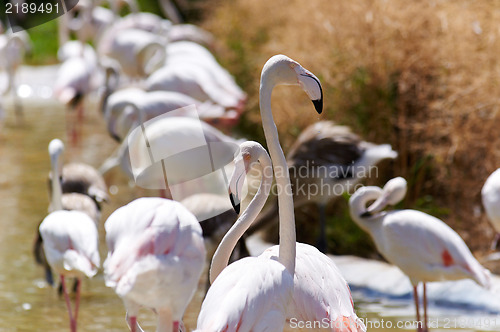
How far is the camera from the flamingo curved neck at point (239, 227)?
11.8ft

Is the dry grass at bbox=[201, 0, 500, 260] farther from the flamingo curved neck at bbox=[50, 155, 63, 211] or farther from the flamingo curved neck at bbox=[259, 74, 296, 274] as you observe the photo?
the flamingo curved neck at bbox=[259, 74, 296, 274]

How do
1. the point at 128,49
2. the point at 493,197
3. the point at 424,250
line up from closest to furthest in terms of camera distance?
1. the point at 424,250
2. the point at 493,197
3. the point at 128,49

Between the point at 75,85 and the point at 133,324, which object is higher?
the point at 133,324

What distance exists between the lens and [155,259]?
3.52m

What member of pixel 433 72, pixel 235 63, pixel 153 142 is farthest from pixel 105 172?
pixel 235 63

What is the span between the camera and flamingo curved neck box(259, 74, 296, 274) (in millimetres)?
3451

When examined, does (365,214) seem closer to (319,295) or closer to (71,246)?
(319,295)

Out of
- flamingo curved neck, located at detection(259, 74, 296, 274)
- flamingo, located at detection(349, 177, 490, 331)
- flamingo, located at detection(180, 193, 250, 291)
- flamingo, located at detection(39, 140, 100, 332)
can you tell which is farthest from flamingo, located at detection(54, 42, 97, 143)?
flamingo curved neck, located at detection(259, 74, 296, 274)

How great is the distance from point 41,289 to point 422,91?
3.20 metres

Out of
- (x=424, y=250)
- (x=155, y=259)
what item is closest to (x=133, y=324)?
(x=155, y=259)

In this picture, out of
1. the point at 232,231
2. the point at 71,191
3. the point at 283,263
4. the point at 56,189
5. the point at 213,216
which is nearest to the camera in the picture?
the point at 283,263

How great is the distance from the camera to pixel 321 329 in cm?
352

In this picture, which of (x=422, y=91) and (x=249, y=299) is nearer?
(x=249, y=299)

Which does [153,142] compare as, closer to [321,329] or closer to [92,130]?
[321,329]
